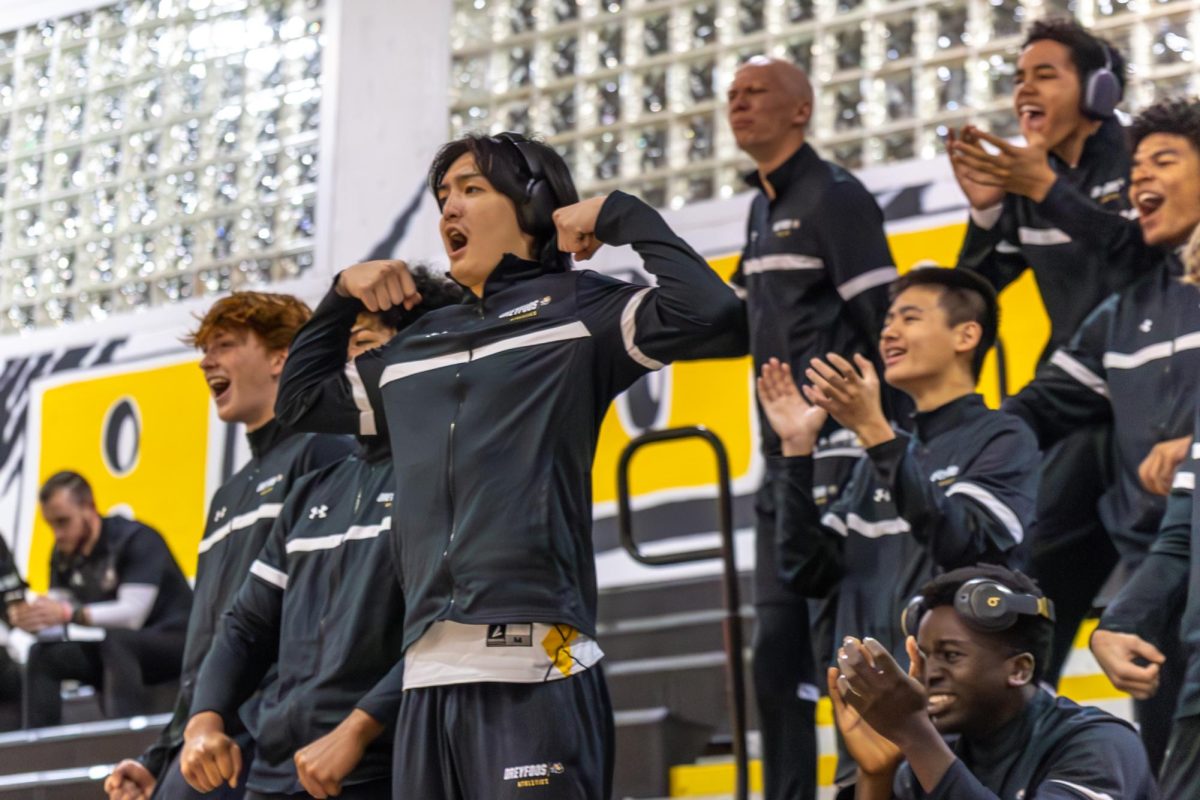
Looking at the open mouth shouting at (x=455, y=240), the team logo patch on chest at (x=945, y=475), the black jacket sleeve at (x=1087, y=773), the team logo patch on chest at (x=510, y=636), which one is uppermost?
the open mouth shouting at (x=455, y=240)

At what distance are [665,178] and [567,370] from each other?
480 cm

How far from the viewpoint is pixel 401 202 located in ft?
26.8

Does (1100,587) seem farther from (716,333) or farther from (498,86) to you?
(498,86)

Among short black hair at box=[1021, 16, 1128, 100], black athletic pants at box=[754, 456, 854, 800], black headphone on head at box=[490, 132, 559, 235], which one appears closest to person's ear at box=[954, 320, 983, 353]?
black athletic pants at box=[754, 456, 854, 800]

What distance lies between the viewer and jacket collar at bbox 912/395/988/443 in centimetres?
380

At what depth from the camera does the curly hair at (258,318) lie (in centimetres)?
421

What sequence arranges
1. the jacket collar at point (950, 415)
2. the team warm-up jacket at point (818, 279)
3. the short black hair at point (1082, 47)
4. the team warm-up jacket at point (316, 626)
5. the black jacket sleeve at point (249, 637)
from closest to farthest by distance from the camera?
the team warm-up jacket at point (316, 626)
the black jacket sleeve at point (249, 637)
the jacket collar at point (950, 415)
the team warm-up jacket at point (818, 279)
the short black hair at point (1082, 47)

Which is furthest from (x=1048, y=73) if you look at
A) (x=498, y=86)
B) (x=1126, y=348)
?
(x=498, y=86)

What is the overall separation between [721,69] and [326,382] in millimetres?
4590

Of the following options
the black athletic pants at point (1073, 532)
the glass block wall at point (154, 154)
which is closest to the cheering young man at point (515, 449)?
the black athletic pants at point (1073, 532)

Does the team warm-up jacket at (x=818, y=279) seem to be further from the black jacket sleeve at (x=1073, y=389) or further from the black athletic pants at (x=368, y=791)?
the black athletic pants at (x=368, y=791)

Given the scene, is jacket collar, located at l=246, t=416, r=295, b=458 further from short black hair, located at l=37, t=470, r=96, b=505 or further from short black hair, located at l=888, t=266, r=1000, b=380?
short black hair, located at l=37, t=470, r=96, b=505

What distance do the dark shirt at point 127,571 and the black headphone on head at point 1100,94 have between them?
11.1 ft

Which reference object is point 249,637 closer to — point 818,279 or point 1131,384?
point 818,279
